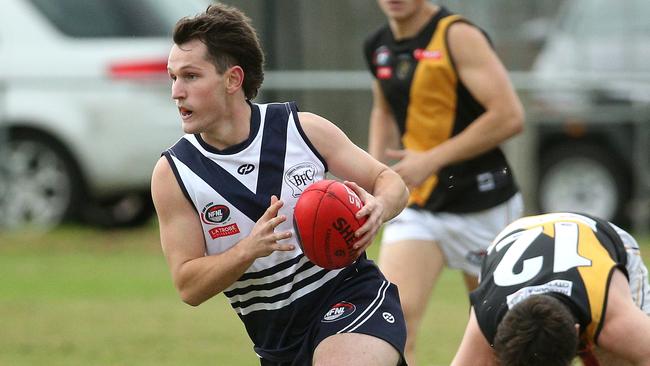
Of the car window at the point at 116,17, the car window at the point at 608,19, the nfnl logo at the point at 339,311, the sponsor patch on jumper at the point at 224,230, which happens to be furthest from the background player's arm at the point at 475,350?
the car window at the point at 608,19

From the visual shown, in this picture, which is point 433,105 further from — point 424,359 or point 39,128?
point 39,128

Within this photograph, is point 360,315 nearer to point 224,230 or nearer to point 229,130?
point 224,230

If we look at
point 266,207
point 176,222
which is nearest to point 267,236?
point 266,207

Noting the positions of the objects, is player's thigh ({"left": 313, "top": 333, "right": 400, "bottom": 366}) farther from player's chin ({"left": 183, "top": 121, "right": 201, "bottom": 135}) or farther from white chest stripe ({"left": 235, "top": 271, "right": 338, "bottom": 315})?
player's chin ({"left": 183, "top": 121, "right": 201, "bottom": 135})

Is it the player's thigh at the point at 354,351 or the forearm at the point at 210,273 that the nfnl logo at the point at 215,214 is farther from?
the player's thigh at the point at 354,351

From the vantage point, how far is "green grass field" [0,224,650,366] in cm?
794

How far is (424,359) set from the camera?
7691 millimetres

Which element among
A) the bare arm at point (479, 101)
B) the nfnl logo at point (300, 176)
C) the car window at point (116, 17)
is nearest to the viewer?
the nfnl logo at point (300, 176)

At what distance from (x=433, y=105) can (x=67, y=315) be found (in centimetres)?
373

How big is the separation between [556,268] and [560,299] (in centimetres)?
16

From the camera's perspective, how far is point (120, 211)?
1295 centimetres

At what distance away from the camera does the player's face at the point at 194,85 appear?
4.82 metres

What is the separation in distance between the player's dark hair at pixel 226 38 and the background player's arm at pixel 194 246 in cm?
42

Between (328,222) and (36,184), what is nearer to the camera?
(328,222)
